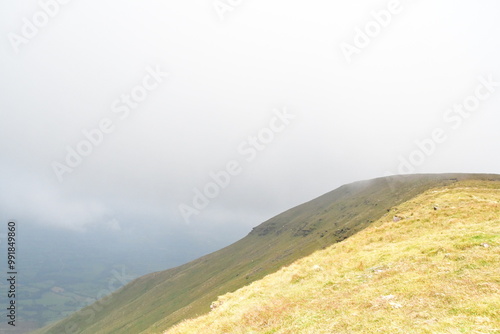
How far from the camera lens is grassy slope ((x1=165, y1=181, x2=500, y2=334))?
1176 centimetres

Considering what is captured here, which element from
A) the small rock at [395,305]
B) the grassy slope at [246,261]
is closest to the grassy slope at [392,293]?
the small rock at [395,305]

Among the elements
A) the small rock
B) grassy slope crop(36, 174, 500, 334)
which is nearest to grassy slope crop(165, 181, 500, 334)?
the small rock

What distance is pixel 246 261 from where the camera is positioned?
126125mm

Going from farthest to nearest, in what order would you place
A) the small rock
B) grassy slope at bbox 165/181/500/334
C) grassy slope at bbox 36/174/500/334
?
grassy slope at bbox 36/174/500/334 < the small rock < grassy slope at bbox 165/181/500/334

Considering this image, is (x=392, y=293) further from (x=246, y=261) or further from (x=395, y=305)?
(x=246, y=261)

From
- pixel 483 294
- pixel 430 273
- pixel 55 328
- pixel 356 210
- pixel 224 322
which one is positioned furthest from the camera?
pixel 55 328

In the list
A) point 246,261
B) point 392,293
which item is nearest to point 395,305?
point 392,293

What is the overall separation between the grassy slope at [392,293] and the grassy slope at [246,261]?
191 ft

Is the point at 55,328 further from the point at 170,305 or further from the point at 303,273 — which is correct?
the point at 303,273

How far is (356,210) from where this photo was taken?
11331cm

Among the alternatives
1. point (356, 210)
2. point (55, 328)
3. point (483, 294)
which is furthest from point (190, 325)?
point (55, 328)

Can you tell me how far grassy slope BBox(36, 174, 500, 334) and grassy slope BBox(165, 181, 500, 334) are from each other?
191ft

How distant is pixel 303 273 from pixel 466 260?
13.5m

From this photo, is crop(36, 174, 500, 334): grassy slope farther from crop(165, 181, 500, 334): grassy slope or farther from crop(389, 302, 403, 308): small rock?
crop(389, 302, 403, 308): small rock
